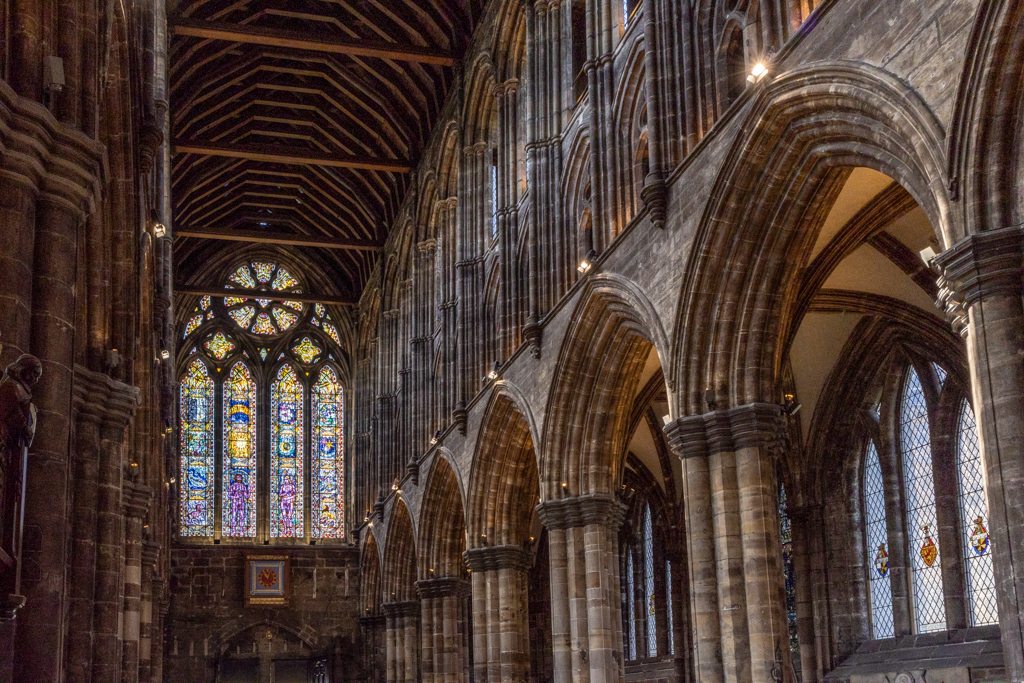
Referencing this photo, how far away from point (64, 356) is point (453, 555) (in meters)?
19.0

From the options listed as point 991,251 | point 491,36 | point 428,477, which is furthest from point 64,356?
point 428,477

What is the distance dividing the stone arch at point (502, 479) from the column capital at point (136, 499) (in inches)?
278

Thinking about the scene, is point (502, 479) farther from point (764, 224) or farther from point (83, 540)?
point (83, 540)

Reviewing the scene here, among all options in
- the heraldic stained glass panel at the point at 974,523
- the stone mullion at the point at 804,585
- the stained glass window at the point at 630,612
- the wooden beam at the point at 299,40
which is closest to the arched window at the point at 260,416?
the stained glass window at the point at 630,612

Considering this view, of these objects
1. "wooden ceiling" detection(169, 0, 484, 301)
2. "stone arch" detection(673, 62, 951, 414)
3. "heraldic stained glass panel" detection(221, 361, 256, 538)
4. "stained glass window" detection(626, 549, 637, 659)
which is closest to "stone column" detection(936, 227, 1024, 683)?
"stone arch" detection(673, 62, 951, 414)

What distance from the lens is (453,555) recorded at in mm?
26891

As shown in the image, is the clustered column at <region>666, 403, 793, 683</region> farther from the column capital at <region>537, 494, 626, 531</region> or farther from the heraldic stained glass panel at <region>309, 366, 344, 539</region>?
the heraldic stained glass panel at <region>309, 366, 344, 539</region>

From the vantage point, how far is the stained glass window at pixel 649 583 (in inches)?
1045

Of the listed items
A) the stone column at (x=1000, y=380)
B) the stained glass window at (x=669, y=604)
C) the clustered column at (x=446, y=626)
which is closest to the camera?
the stone column at (x=1000, y=380)

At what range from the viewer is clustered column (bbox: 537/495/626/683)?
1716 cm

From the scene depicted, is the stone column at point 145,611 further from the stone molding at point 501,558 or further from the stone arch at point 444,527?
the stone arch at point 444,527

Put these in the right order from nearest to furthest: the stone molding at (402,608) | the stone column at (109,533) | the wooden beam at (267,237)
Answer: the stone column at (109,533)
the stone molding at (402,608)
the wooden beam at (267,237)

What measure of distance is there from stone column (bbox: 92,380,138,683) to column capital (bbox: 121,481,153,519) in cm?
385

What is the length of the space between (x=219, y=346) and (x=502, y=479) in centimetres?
1831
